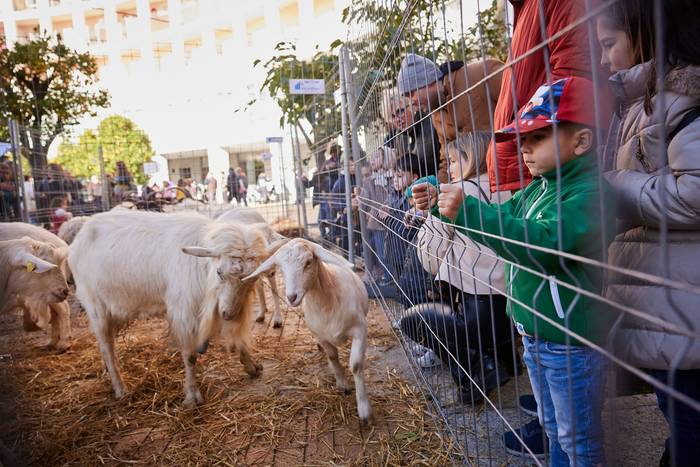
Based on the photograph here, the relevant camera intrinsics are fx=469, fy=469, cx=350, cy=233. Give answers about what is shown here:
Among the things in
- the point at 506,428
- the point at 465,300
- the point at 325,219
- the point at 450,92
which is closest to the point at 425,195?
the point at 450,92

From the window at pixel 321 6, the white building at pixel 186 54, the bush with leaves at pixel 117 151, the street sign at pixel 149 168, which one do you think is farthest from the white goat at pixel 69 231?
the window at pixel 321 6

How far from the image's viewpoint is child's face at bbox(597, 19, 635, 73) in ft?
4.48

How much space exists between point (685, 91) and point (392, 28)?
7.62 ft

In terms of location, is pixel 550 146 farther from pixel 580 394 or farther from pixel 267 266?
pixel 267 266

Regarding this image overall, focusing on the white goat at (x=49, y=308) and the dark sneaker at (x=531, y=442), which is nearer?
the dark sneaker at (x=531, y=442)

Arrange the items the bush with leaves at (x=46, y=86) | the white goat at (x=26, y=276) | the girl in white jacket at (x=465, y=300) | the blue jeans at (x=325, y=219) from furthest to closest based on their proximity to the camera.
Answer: the bush with leaves at (x=46, y=86) → the blue jeans at (x=325, y=219) → the white goat at (x=26, y=276) → the girl in white jacket at (x=465, y=300)

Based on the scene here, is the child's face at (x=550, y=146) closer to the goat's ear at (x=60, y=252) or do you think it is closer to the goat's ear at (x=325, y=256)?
the goat's ear at (x=325, y=256)

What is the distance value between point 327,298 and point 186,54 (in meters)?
35.3

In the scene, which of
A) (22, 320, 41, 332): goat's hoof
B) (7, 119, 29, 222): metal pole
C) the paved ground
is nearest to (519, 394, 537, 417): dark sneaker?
the paved ground

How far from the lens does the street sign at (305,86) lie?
611 centimetres

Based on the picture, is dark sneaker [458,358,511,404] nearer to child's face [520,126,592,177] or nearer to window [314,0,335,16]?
child's face [520,126,592,177]

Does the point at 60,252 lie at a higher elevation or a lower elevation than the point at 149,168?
lower

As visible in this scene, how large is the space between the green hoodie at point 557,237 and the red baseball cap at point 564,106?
16cm

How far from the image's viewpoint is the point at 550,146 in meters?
1.28
